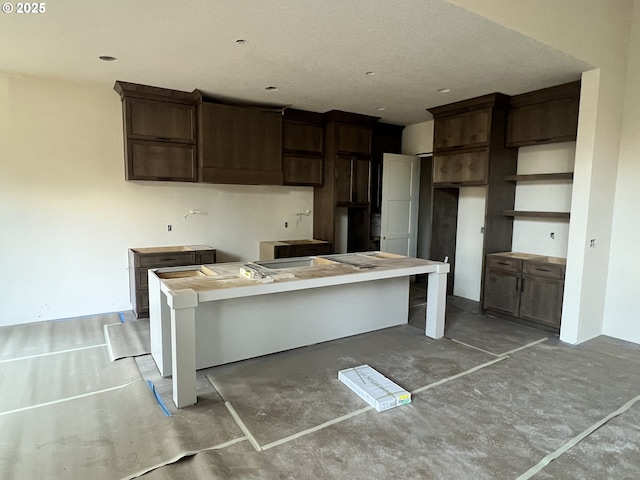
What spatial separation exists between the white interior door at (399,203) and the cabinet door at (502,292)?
178 centimetres

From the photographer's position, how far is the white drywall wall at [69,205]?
13.6 ft

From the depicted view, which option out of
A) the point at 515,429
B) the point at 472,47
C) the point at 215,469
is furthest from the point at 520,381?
the point at 472,47

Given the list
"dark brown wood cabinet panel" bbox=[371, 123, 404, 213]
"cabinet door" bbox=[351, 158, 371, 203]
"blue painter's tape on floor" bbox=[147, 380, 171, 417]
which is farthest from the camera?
"dark brown wood cabinet panel" bbox=[371, 123, 404, 213]

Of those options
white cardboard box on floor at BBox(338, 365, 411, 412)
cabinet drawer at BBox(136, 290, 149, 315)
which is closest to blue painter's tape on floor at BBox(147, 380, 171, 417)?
white cardboard box on floor at BBox(338, 365, 411, 412)

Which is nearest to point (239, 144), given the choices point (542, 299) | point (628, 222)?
point (542, 299)

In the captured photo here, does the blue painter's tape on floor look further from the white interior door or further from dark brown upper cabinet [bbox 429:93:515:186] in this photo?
dark brown upper cabinet [bbox 429:93:515:186]

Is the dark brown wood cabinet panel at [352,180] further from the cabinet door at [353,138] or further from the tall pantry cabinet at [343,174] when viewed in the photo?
the cabinet door at [353,138]

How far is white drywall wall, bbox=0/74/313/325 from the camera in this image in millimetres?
4148

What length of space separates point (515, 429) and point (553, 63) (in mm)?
3238

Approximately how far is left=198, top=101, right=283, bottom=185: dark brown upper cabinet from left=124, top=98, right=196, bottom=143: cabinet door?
0.14 m

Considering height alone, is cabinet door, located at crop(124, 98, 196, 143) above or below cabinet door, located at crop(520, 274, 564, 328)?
above

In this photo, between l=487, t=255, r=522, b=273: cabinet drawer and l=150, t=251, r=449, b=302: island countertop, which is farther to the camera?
l=487, t=255, r=522, b=273: cabinet drawer

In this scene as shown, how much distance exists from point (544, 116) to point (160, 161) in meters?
4.58

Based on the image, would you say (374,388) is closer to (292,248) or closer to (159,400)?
(159,400)
